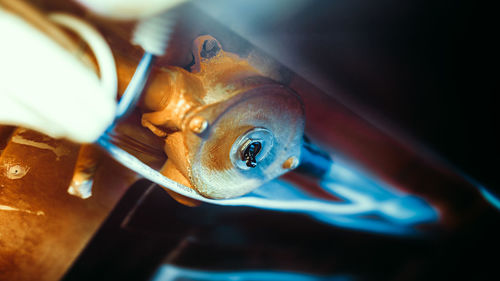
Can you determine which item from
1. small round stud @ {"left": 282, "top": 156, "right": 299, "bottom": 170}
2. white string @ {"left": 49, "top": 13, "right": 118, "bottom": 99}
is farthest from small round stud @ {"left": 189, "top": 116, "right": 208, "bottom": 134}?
small round stud @ {"left": 282, "top": 156, "right": 299, "bottom": 170}

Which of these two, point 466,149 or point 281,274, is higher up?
point 466,149

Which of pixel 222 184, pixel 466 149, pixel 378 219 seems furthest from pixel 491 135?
pixel 222 184

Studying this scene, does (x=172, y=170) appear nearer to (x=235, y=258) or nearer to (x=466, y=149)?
(x=235, y=258)

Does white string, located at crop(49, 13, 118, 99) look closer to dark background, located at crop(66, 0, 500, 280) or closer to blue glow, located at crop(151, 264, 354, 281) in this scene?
dark background, located at crop(66, 0, 500, 280)

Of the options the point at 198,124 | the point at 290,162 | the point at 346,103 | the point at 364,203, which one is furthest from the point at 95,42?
the point at 364,203

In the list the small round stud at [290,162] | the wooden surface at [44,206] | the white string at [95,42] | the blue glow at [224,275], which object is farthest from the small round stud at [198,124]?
the blue glow at [224,275]

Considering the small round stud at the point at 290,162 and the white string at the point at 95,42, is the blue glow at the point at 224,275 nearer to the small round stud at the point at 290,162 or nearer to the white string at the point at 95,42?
the small round stud at the point at 290,162
